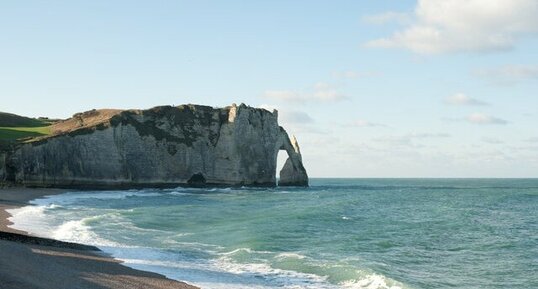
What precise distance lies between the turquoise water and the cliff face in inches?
1096

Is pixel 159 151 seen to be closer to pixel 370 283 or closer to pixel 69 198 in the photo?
pixel 69 198

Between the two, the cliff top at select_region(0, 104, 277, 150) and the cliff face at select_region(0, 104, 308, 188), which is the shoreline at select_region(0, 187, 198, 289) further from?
the cliff top at select_region(0, 104, 277, 150)

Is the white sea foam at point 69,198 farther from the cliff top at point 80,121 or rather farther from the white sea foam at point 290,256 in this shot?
the white sea foam at point 290,256

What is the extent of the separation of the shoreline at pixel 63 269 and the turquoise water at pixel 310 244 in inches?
47.8

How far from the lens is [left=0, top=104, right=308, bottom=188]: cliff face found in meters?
77.5

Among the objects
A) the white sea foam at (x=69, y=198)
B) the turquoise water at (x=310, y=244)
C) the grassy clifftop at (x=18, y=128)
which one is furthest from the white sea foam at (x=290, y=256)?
the grassy clifftop at (x=18, y=128)

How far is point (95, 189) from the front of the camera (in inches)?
3282

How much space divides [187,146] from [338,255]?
2846 inches

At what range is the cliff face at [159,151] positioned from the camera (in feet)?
254

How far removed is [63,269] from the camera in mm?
19922

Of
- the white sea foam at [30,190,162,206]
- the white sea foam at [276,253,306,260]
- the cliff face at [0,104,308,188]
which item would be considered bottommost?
the white sea foam at [276,253,306,260]

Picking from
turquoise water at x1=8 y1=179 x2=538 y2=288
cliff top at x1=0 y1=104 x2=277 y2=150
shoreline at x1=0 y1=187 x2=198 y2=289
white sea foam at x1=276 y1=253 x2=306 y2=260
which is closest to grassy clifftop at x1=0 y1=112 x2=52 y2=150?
cliff top at x1=0 y1=104 x2=277 y2=150

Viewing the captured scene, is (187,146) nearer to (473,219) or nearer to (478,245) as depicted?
(473,219)

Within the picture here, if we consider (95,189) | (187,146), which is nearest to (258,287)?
(95,189)
